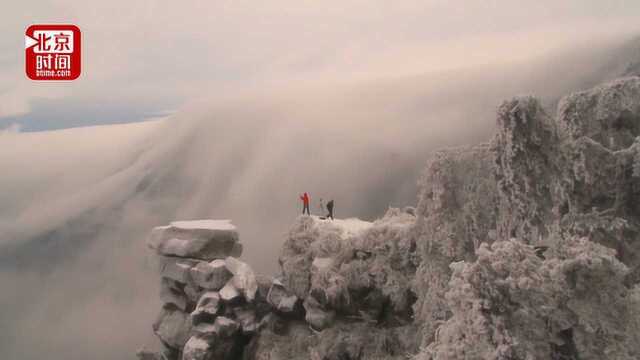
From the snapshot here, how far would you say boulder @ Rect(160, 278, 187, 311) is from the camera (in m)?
19.5

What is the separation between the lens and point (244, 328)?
1745 cm

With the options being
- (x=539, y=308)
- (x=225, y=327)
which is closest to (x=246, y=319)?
(x=225, y=327)

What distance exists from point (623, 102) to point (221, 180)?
80889mm

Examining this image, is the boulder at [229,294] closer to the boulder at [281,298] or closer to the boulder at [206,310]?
the boulder at [206,310]

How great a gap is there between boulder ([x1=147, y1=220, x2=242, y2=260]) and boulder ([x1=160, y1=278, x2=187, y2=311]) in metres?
1.31

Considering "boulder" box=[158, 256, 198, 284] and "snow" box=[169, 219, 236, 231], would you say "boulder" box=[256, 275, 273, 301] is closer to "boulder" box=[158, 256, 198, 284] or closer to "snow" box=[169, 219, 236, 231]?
"snow" box=[169, 219, 236, 231]

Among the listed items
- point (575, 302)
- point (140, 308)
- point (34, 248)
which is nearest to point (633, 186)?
point (575, 302)

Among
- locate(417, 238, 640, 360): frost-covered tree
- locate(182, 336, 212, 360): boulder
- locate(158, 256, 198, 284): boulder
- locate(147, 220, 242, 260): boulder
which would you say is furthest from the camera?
locate(147, 220, 242, 260): boulder

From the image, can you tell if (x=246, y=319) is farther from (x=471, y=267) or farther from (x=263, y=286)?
(x=471, y=267)

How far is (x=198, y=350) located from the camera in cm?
1644

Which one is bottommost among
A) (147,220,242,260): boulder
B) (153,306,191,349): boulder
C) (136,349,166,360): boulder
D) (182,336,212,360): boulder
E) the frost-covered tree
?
(136,349,166,360): boulder

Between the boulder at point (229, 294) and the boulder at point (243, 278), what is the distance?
185 millimetres

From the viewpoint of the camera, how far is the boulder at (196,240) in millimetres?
19516

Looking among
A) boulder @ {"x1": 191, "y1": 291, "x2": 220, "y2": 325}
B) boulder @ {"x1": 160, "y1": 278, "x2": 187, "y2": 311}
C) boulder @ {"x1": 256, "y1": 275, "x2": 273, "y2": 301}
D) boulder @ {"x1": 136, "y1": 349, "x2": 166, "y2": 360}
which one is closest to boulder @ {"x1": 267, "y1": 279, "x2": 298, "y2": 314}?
boulder @ {"x1": 256, "y1": 275, "x2": 273, "y2": 301}
